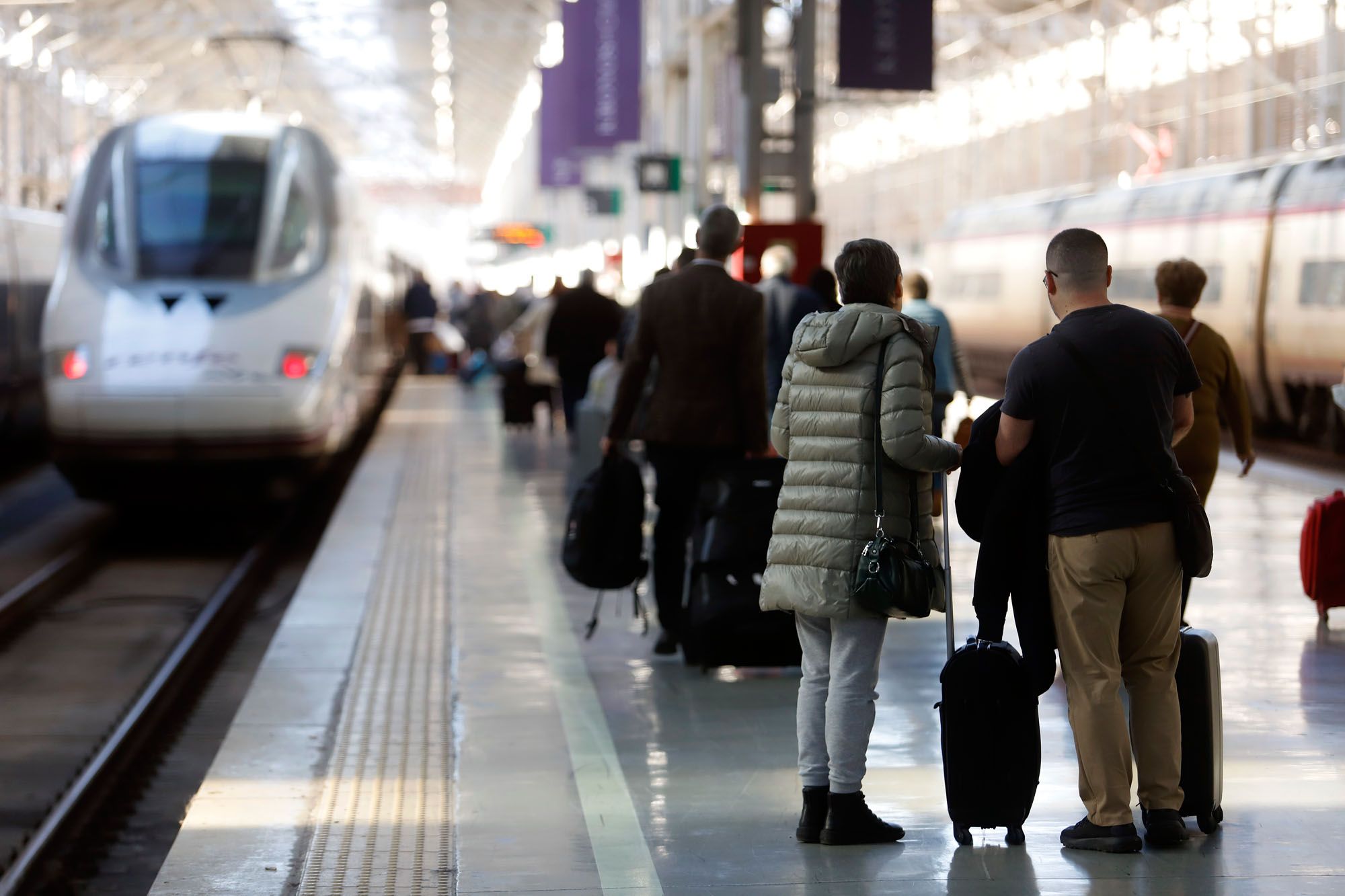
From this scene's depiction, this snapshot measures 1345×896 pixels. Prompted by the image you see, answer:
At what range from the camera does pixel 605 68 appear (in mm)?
22766

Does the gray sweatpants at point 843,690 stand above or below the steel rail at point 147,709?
above

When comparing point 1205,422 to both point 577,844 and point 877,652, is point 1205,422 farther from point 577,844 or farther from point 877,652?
point 577,844

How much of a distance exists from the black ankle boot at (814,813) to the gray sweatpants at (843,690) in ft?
0.15

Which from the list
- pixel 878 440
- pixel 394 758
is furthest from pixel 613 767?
pixel 878 440

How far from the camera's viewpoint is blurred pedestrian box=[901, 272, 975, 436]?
10.1 metres

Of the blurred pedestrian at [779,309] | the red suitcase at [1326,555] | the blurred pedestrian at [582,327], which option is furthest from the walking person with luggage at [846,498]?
the blurred pedestrian at [582,327]

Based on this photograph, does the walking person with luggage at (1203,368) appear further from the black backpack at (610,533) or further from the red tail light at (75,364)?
the red tail light at (75,364)

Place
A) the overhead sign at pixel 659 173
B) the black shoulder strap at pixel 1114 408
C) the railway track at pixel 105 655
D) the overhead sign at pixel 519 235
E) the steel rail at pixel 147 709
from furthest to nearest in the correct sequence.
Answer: the overhead sign at pixel 519 235
the overhead sign at pixel 659 173
the railway track at pixel 105 655
the steel rail at pixel 147 709
the black shoulder strap at pixel 1114 408

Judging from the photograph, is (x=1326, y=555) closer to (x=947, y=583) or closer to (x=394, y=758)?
(x=947, y=583)

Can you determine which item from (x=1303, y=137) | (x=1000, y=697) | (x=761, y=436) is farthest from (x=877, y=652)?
(x=1303, y=137)

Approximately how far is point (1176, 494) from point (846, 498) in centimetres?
80

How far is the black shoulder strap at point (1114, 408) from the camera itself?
14.1 feet

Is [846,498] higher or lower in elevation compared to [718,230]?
lower

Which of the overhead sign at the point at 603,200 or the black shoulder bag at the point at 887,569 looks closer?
the black shoulder bag at the point at 887,569
